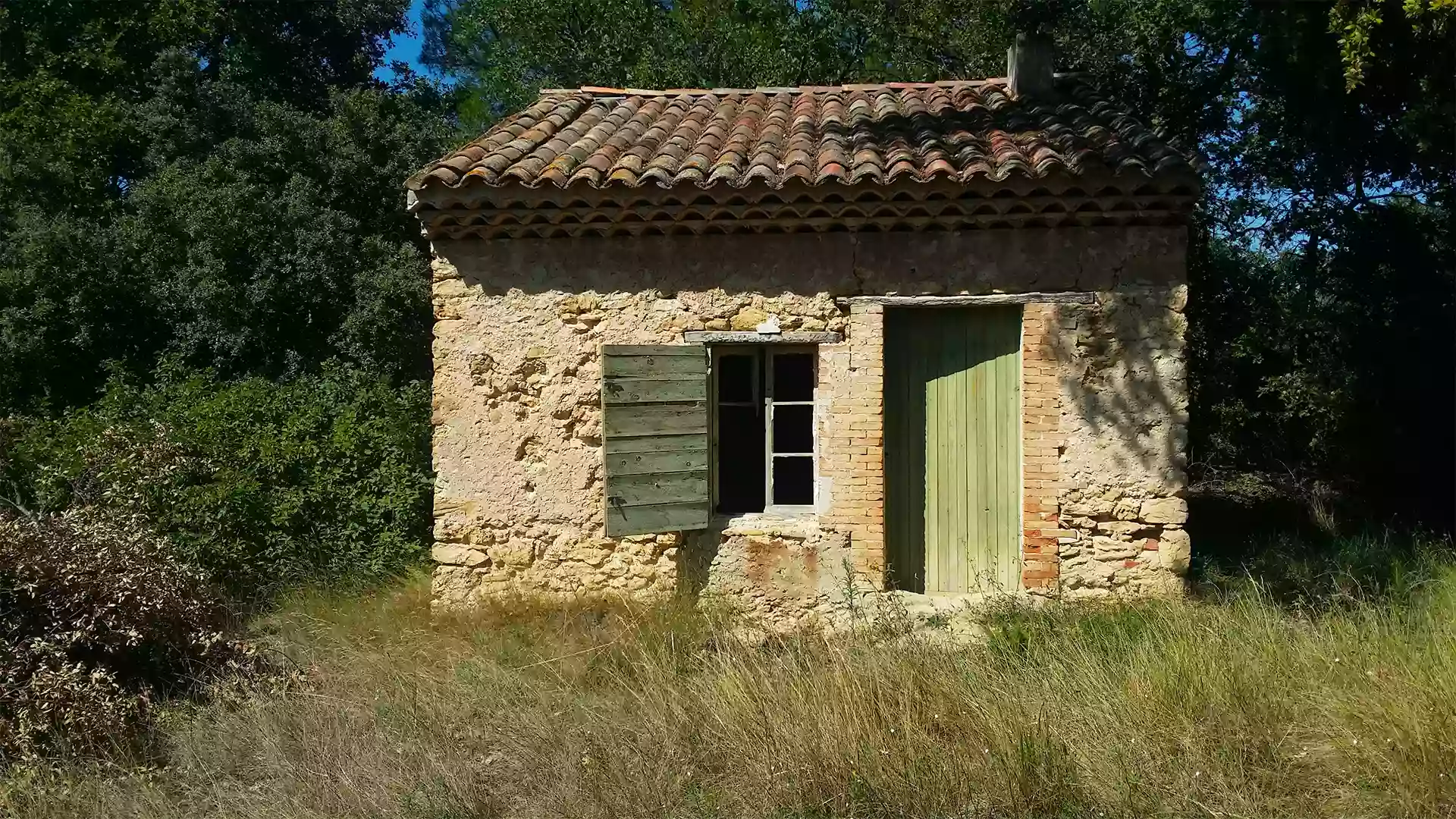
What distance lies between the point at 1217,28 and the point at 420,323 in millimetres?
9353

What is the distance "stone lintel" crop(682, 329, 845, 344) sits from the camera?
6.22 m

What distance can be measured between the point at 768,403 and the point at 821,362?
1.46 feet

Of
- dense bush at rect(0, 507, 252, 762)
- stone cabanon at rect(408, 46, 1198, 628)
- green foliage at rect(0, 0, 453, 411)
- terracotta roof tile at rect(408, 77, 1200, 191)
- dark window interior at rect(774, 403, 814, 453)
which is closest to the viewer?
dense bush at rect(0, 507, 252, 762)

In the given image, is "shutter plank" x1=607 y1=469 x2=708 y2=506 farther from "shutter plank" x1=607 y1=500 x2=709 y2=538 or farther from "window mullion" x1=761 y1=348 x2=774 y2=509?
"window mullion" x1=761 y1=348 x2=774 y2=509

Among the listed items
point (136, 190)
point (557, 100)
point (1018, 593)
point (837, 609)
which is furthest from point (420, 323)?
point (1018, 593)

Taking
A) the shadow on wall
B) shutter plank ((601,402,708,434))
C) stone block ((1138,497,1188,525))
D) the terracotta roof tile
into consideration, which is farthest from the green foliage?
stone block ((1138,497,1188,525))

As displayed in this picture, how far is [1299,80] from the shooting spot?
382 inches

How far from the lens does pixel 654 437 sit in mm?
6141

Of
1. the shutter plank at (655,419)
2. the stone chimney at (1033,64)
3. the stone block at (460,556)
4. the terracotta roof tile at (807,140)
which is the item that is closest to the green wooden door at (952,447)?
the terracotta roof tile at (807,140)

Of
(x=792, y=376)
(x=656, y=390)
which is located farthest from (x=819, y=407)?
(x=656, y=390)

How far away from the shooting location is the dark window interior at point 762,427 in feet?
21.3

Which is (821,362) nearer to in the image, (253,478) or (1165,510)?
(1165,510)

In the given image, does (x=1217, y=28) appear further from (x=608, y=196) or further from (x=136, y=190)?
(x=136, y=190)

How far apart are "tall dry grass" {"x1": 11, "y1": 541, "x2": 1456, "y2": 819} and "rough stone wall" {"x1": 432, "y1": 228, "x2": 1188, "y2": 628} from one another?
936mm
